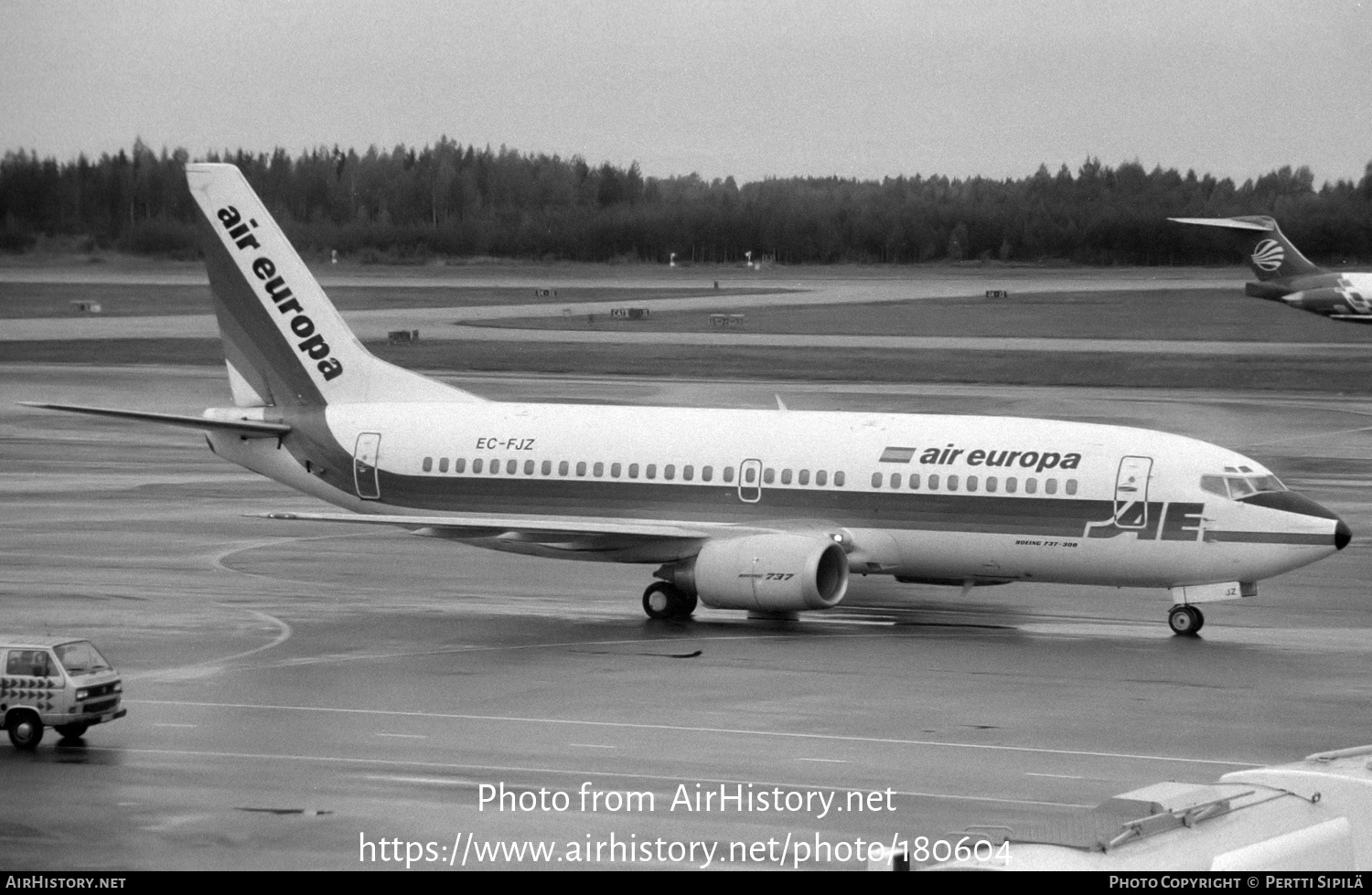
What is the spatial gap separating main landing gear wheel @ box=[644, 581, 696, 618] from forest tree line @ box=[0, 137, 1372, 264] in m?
46.0

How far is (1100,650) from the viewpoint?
104 ft

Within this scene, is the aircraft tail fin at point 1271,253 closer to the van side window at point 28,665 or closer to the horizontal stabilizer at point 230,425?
the horizontal stabilizer at point 230,425

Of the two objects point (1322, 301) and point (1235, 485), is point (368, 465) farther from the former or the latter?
point (1322, 301)

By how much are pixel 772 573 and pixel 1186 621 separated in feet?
22.7

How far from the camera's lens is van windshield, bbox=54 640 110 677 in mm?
24266

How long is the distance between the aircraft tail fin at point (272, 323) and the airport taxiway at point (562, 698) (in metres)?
3.69

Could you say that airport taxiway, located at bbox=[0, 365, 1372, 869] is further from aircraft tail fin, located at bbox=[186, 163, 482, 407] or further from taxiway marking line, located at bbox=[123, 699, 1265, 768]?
aircraft tail fin, located at bbox=[186, 163, 482, 407]

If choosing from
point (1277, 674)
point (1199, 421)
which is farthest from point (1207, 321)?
point (1277, 674)

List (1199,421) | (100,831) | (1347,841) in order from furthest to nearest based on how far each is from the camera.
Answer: (1199,421), (100,831), (1347,841)

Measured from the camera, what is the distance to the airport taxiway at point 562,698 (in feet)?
66.4

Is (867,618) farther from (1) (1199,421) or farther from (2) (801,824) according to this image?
(1) (1199,421)

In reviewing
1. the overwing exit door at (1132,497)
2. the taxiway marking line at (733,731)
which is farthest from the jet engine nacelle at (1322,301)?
the taxiway marking line at (733,731)

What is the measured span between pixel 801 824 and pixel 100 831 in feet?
22.5

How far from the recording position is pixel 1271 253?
10406 cm
